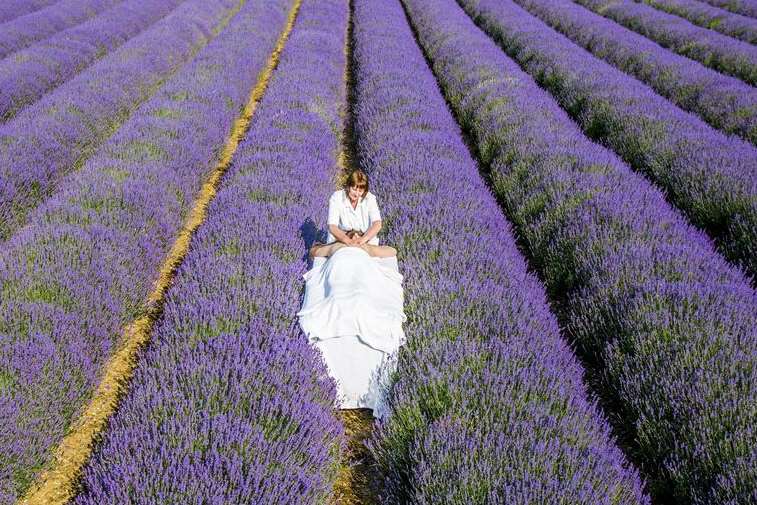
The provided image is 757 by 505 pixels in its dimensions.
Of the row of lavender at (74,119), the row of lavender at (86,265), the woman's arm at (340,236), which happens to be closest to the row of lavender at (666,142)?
the woman's arm at (340,236)

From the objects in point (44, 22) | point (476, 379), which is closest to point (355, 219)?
point (476, 379)

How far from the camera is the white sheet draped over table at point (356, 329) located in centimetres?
279

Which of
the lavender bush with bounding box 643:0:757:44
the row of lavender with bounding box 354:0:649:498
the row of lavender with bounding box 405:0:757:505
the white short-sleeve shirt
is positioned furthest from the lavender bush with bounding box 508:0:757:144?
the white short-sleeve shirt

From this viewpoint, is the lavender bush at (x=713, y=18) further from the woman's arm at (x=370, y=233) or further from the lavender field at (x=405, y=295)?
the woman's arm at (x=370, y=233)

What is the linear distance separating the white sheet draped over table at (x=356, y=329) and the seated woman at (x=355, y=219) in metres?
0.51

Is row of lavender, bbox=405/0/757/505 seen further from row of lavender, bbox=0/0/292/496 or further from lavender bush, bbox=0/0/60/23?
lavender bush, bbox=0/0/60/23

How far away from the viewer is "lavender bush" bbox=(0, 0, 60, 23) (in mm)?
12477

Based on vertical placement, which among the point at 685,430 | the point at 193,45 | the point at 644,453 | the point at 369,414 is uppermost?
the point at 685,430

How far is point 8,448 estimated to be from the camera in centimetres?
235

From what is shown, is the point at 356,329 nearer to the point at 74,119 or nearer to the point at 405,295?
the point at 405,295

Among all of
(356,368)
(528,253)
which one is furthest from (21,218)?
(528,253)

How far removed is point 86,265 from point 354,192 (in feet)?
5.61

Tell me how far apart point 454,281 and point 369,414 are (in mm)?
884

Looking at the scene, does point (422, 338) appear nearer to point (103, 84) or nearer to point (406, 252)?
point (406, 252)
